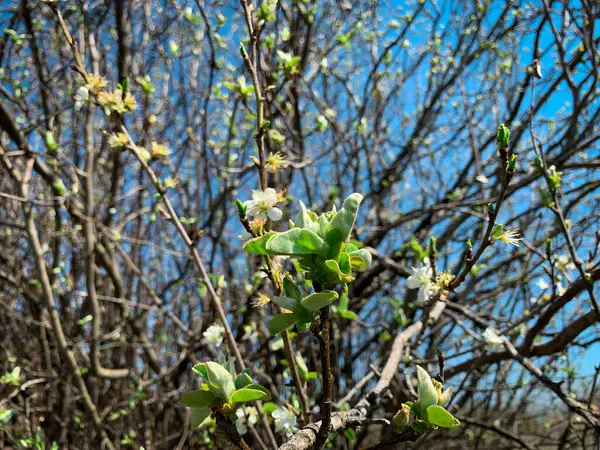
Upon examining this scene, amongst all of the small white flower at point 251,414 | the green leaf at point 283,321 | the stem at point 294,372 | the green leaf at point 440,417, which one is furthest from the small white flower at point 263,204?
the small white flower at point 251,414

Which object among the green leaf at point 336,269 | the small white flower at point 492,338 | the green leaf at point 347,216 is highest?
the green leaf at point 347,216

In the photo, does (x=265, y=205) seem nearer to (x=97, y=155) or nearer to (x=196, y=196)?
(x=196, y=196)

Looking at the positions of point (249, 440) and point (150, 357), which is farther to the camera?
point (150, 357)

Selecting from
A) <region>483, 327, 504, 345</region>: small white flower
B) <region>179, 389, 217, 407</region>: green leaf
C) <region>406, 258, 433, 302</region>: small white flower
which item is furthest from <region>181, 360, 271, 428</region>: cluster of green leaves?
<region>483, 327, 504, 345</region>: small white flower

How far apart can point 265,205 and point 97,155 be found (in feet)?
11.0

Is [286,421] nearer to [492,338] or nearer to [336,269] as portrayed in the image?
[492,338]

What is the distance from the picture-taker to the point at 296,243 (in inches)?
25.5

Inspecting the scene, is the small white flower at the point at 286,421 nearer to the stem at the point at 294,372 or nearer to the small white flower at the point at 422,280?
the stem at the point at 294,372

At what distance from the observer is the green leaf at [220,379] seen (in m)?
0.70

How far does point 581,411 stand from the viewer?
1539mm

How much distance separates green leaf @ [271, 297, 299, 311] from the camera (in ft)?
2.26

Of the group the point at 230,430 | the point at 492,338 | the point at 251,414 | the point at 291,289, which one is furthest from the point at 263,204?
the point at 492,338

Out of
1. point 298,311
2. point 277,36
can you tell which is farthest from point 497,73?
Answer: point 298,311

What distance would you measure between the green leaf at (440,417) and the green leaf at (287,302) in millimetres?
246
